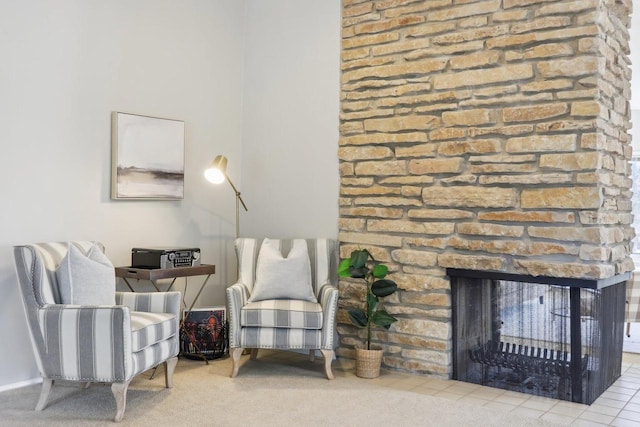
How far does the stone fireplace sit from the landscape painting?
124 cm

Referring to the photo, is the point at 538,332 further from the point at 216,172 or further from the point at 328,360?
the point at 216,172

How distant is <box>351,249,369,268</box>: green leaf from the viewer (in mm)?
4129

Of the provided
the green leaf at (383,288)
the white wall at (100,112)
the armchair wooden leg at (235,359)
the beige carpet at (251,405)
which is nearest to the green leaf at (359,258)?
the green leaf at (383,288)

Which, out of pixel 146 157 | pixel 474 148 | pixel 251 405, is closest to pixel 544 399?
pixel 474 148

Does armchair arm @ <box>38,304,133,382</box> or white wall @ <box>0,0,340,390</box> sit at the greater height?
white wall @ <box>0,0,340,390</box>

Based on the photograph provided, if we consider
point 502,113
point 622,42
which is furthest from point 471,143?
point 622,42

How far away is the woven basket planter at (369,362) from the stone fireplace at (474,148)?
251 millimetres

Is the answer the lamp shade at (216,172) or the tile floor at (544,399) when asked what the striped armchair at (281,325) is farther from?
the lamp shade at (216,172)

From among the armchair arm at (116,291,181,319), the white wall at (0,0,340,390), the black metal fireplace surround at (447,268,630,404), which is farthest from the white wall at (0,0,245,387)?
the black metal fireplace surround at (447,268,630,404)

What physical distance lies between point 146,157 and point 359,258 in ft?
5.56

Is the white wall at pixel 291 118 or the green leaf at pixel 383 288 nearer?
the green leaf at pixel 383 288

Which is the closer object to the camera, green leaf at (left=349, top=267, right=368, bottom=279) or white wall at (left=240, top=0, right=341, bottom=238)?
green leaf at (left=349, top=267, right=368, bottom=279)

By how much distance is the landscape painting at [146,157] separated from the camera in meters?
4.31

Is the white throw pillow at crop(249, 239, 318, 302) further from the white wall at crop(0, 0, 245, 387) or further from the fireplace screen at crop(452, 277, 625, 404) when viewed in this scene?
the fireplace screen at crop(452, 277, 625, 404)
